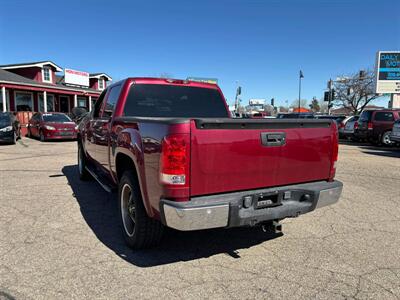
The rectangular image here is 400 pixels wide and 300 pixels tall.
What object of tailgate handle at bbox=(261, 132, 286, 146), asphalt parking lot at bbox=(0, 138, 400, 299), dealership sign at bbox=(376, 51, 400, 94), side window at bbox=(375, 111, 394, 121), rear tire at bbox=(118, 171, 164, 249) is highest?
dealership sign at bbox=(376, 51, 400, 94)

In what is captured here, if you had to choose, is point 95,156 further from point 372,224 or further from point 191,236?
point 372,224

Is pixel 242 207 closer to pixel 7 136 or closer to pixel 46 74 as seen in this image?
pixel 7 136

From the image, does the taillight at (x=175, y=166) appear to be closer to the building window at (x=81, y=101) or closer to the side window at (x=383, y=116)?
the side window at (x=383, y=116)

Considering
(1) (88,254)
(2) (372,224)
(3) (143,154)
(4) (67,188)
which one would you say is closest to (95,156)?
(4) (67,188)

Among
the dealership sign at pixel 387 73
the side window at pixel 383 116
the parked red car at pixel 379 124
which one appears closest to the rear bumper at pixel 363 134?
the parked red car at pixel 379 124

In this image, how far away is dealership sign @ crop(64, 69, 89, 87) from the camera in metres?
31.6

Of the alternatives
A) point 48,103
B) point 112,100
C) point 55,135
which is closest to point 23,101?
point 48,103

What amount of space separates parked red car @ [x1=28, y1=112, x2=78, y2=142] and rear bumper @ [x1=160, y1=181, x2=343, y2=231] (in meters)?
15.6

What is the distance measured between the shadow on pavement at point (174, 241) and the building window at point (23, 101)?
24889 millimetres

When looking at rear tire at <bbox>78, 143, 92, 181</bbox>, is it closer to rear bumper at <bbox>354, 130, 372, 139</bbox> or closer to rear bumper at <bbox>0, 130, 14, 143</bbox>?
rear bumper at <bbox>0, 130, 14, 143</bbox>

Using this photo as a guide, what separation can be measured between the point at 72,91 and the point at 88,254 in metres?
28.8

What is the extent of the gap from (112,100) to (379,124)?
15287mm

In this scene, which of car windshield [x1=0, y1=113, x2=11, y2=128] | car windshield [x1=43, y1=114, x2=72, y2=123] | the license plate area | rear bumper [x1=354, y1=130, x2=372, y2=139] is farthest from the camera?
car windshield [x1=43, y1=114, x2=72, y2=123]

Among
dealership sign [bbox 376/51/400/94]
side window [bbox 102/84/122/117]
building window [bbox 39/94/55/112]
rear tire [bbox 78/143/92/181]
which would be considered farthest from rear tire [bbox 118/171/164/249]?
building window [bbox 39/94/55/112]
